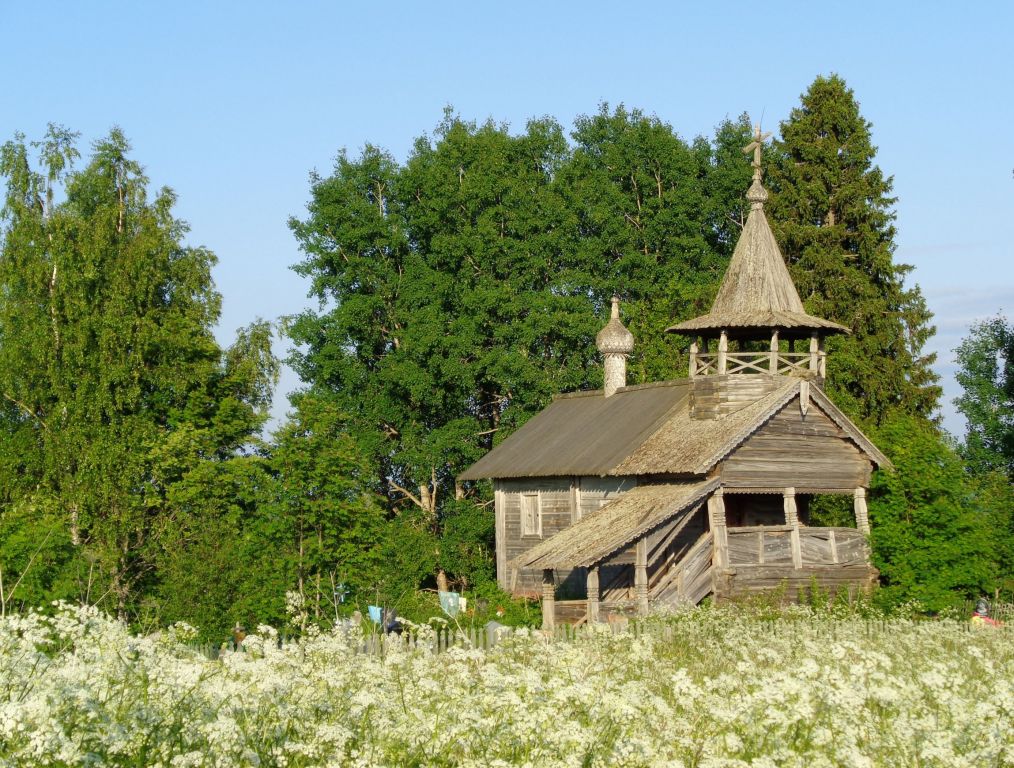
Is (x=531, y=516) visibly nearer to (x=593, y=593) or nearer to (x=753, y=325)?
(x=593, y=593)

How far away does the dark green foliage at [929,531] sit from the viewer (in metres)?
28.4

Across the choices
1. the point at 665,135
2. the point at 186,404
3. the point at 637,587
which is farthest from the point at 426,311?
the point at 637,587

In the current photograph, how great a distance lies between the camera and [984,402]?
2095 inches

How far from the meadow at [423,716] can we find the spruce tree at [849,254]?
33.3m

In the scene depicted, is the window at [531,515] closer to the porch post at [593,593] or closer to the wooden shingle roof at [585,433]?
the wooden shingle roof at [585,433]

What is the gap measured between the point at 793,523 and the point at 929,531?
3124 millimetres

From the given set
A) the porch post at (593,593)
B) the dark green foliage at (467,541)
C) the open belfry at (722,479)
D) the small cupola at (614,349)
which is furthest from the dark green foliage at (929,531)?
the dark green foliage at (467,541)

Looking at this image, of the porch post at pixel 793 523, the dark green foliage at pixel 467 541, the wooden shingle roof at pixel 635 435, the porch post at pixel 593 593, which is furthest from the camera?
the dark green foliage at pixel 467 541

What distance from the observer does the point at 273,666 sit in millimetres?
7672

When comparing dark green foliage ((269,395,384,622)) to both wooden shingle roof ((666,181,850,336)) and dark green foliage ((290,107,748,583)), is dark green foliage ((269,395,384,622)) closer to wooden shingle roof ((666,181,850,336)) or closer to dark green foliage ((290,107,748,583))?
wooden shingle roof ((666,181,850,336))

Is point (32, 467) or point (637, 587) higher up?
point (32, 467)

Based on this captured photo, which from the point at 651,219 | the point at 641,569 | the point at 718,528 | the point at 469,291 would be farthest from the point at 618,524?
the point at 651,219

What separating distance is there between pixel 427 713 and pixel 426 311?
1439 inches

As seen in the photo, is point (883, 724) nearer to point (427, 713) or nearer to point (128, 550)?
point (427, 713)
